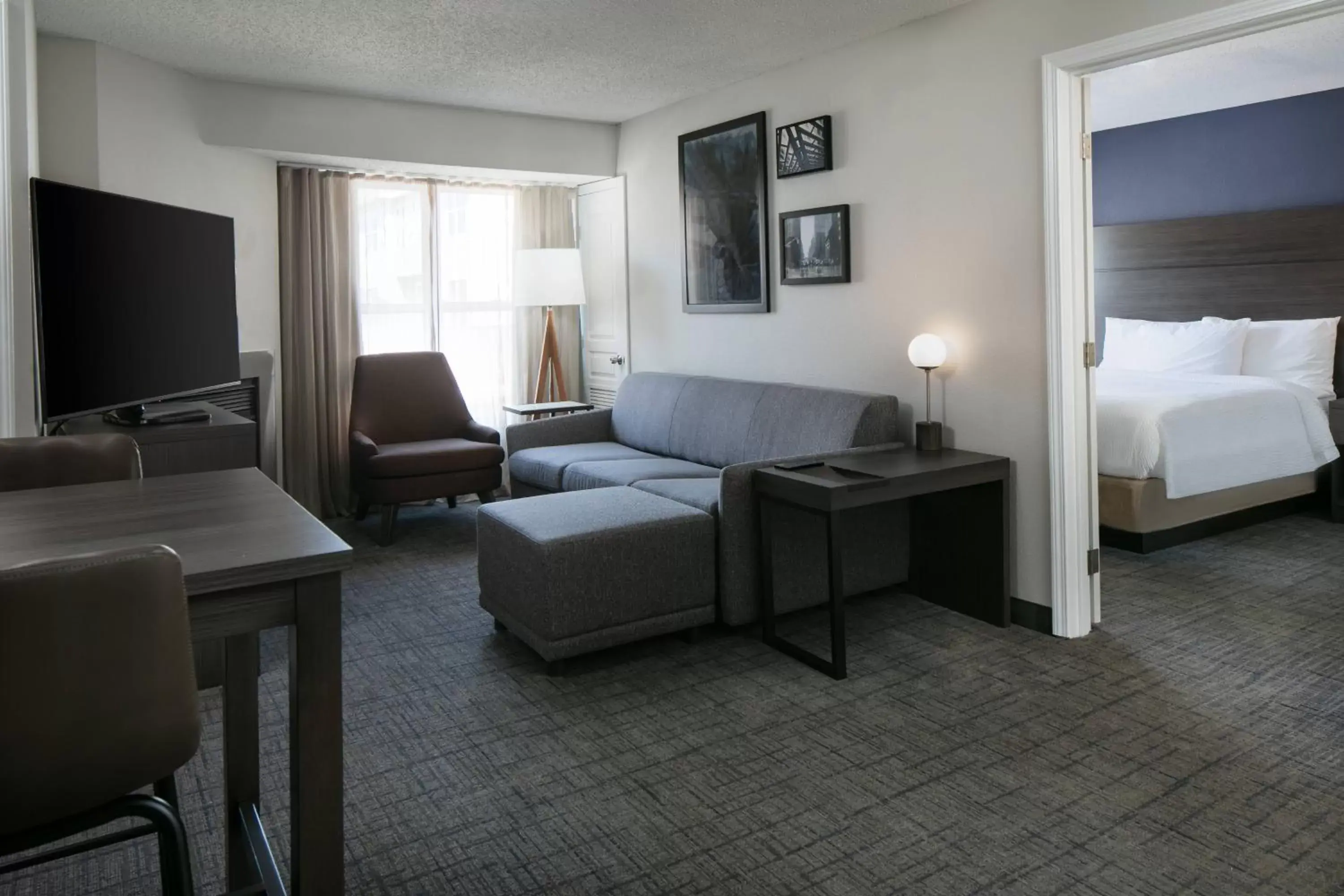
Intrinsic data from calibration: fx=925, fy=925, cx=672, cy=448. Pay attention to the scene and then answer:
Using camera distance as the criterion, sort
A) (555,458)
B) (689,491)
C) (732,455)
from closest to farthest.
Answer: (689,491) < (732,455) < (555,458)

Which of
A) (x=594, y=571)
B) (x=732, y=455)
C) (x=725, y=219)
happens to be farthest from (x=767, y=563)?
(x=725, y=219)

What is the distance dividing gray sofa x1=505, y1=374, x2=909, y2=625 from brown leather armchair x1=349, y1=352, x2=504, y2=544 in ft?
0.77

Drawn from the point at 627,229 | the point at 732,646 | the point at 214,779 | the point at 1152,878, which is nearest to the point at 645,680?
the point at 732,646

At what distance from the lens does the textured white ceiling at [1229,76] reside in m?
4.57

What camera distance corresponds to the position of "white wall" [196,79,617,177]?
189 inches

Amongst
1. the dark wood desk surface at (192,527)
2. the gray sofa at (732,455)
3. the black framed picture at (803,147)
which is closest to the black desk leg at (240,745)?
the dark wood desk surface at (192,527)

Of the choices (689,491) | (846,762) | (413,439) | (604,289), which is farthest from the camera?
(604,289)

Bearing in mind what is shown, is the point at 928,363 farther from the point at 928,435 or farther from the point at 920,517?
the point at 920,517

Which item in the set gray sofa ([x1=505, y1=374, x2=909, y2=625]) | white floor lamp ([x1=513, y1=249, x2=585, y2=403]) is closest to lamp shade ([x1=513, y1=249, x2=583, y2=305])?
white floor lamp ([x1=513, y1=249, x2=585, y2=403])

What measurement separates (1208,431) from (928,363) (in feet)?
6.26

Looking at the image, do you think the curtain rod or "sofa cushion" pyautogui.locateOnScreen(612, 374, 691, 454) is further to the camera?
the curtain rod

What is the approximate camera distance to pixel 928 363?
3664mm

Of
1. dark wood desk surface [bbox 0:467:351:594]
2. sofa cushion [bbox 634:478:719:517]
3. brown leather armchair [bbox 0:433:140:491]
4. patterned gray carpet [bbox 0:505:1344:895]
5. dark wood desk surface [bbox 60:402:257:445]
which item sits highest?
dark wood desk surface [bbox 60:402:257:445]

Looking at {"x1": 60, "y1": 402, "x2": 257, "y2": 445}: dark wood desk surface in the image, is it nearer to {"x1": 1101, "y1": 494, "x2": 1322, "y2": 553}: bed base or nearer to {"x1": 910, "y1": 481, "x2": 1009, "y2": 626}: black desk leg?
{"x1": 910, "y1": 481, "x2": 1009, "y2": 626}: black desk leg
